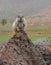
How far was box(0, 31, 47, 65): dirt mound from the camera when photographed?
31.3ft

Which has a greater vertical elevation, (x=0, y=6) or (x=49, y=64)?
(x=49, y=64)

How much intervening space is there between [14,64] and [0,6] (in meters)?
167

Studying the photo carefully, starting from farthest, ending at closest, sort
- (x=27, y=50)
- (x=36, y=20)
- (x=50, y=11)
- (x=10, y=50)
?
(x=50, y=11), (x=36, y=20), (x=27, y=50), (x=10, y=50)

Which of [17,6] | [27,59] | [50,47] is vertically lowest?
[17,6]

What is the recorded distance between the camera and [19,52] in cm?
1045

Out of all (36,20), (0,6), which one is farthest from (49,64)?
(0,6)

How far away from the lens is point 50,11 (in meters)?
158

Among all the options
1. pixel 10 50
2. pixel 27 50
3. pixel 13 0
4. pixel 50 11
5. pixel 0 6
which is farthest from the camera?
pixel 13 0

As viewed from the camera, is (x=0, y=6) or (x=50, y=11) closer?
(x=50, y=11)

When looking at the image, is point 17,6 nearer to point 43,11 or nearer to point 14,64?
point 43,11

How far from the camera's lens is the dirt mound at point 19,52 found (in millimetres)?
9531

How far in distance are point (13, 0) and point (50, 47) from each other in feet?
586

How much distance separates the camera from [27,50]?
431 inches

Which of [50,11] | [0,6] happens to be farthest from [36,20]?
[0,6]
